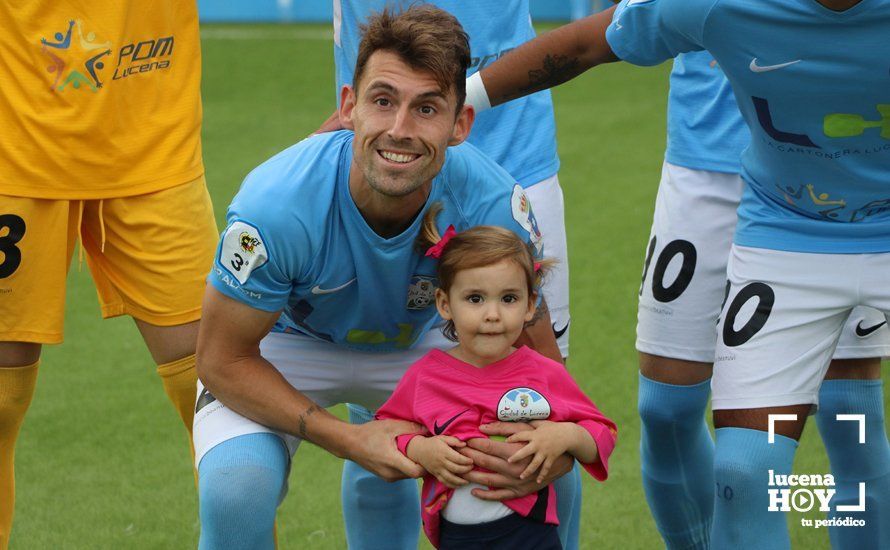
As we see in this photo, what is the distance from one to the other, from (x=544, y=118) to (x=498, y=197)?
859 millimetres

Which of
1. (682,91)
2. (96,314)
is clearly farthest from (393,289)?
(96,314)

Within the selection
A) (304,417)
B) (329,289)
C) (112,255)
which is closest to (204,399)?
(304,417)

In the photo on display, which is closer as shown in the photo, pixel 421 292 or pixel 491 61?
pixel 421 292

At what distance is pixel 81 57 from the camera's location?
403 centimetres

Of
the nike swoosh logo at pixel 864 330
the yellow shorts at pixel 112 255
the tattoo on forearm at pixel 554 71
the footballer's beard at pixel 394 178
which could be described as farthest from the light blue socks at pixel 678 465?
the yellow shorts at pixel 112 255

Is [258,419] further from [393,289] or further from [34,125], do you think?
[34,125]

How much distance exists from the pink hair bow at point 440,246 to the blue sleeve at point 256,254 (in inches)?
11.6

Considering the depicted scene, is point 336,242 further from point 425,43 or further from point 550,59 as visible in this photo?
point 550,59

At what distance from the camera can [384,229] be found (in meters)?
3.48

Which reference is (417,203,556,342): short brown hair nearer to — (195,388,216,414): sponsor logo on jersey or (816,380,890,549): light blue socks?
(195,388,216,414): sponsor logo on jersey

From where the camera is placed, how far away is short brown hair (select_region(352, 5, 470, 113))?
3.33 meters

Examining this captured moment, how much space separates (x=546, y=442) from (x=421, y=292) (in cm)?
57

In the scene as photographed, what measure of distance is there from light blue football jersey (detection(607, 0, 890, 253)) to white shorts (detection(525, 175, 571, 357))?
715 mm

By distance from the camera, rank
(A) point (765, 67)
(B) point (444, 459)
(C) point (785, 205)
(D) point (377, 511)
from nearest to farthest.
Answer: (B) point (444, 459) → (A) point (765, 67) → (C) point (785, 205) → (D) point (377, 511)
